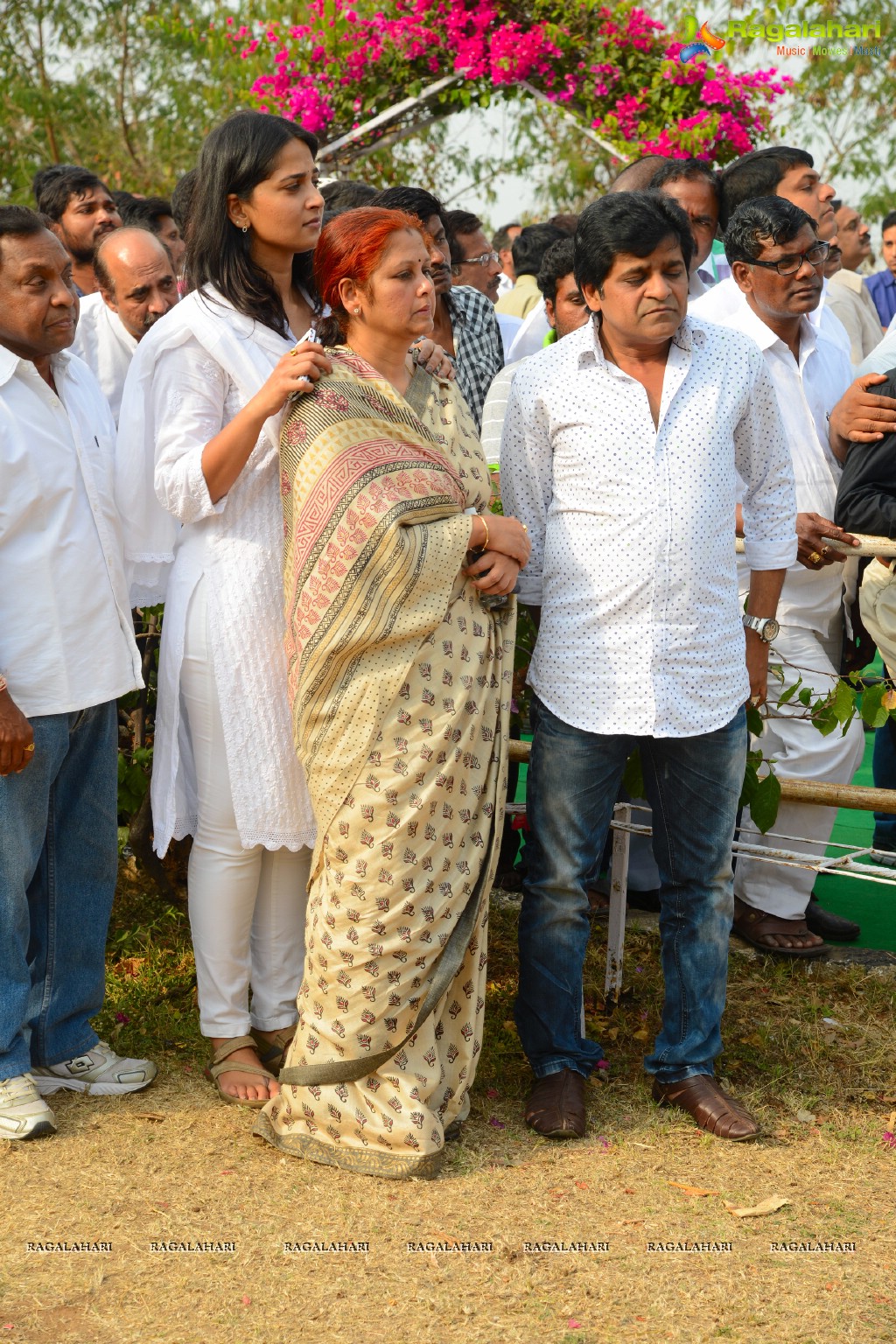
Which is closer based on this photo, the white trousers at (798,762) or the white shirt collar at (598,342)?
the white shirt collar at (598,342)

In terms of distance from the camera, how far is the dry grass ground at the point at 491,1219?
2.70 meters

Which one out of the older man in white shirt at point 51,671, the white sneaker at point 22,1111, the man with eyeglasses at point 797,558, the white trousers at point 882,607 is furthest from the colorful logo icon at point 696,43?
the white sneaker at point 22,1111

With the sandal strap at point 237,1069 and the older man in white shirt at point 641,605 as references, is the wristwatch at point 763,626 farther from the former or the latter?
the sandal strap at point 237,1069

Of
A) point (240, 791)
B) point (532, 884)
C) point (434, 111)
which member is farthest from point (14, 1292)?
point (434, 111)

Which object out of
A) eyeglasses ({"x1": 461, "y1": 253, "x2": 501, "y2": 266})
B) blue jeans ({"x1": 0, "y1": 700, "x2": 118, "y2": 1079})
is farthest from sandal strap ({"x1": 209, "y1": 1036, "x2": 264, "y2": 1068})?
eyeglasses ({"x1": 461, "y1": 253, "x2": 501, "y2": 266})

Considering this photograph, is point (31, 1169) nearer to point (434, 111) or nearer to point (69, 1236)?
point (69, 1236)

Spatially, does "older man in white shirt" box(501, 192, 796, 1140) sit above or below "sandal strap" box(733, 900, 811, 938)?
above

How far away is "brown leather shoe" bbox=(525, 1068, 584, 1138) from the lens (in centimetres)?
339

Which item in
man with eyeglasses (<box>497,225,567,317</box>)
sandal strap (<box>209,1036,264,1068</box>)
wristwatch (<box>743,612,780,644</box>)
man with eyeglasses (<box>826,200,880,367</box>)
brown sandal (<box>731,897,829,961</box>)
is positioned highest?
man with eyeglasses (<box>497,225,567,317</box>)

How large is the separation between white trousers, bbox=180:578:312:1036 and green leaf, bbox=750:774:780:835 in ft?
4.17

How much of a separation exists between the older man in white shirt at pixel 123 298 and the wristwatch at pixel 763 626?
2.11 meters

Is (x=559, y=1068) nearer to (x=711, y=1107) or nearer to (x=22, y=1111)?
(x=711, y=1107)

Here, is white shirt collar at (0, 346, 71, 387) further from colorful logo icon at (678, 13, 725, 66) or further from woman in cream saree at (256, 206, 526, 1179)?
colorful logo icon at (678, 13, 725, 66)

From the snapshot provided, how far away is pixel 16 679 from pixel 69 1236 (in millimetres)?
1209
